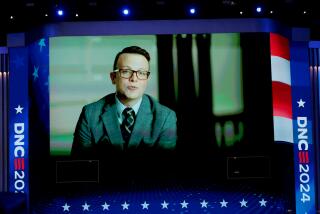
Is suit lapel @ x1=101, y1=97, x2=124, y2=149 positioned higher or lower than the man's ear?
lower

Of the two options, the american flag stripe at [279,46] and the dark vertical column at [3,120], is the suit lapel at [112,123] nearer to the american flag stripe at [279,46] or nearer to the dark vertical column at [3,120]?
the dark vertical column at [3,120]

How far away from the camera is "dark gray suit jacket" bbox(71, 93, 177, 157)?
28.2ft

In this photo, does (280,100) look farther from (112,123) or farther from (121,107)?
(112,123)

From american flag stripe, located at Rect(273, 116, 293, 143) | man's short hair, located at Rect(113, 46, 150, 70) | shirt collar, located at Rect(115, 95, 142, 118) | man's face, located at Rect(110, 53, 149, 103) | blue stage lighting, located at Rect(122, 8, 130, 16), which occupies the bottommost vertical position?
american flag stripe, located at Rect(273, 116, 293, 143)

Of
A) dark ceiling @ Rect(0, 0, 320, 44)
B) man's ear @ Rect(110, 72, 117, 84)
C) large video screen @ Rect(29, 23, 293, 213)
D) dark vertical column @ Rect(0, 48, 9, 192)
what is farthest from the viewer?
dark vertical column @ Rect(0, 48, 9, 192)

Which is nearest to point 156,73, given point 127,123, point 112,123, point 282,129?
point 127,123

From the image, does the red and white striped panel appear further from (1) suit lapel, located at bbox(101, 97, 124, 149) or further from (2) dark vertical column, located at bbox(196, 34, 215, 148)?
(1) suit lapel, located at bbox(101, 97, 124, 149)

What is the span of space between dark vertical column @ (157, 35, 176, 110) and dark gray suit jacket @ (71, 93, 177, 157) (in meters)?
0.14

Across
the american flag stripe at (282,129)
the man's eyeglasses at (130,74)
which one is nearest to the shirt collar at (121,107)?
the man's eyeglasses at (130,74)

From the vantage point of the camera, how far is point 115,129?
28.2 feet

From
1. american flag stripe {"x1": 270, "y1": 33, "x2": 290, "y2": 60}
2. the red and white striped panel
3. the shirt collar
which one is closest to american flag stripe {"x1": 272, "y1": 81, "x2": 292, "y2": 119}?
the red and white striped panel

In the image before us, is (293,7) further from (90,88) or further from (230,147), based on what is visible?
(90,88)

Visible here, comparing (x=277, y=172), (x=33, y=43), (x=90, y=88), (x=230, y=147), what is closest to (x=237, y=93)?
(x=230, y=147)

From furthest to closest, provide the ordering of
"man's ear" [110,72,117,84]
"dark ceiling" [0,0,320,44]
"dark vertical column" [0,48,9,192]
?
"dark vertical column" [0,48,9,192]
"man's ear" [110,72,117,84]
"dark ceiling" [0,0,320,44]
